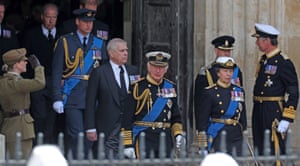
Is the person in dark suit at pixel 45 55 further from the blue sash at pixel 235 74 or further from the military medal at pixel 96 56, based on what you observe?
the blue sash at pixel 235 74

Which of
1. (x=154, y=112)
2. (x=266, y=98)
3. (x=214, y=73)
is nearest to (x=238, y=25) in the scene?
(x=266, y=98)

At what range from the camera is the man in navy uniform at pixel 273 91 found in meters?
10.8

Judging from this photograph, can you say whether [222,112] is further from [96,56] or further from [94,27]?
[94,27]

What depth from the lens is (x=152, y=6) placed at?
12172mm

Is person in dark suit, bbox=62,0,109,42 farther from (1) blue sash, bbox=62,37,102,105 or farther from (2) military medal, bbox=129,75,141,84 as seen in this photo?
(2) military medal, bbox=129,75,141,84

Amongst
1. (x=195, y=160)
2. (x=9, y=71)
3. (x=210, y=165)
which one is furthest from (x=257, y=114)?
(x=210, y=165)

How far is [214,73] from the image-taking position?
10633mm

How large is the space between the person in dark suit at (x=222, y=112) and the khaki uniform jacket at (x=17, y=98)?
1474 millimetres

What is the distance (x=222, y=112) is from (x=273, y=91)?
0.77m

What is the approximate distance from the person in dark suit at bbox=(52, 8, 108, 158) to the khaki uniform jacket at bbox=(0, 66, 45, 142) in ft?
1.53

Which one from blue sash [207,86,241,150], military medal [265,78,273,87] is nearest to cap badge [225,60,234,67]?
blue sash [207,86,241,150]

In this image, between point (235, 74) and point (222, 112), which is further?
point (235, 74)

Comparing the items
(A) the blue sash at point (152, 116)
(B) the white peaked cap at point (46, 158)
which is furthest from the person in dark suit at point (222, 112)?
(B) the white peaked cap at point (46, 158)

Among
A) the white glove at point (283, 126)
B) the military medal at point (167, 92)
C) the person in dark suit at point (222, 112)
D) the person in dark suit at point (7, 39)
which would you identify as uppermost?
the person in dark suit at point (7, 39)
